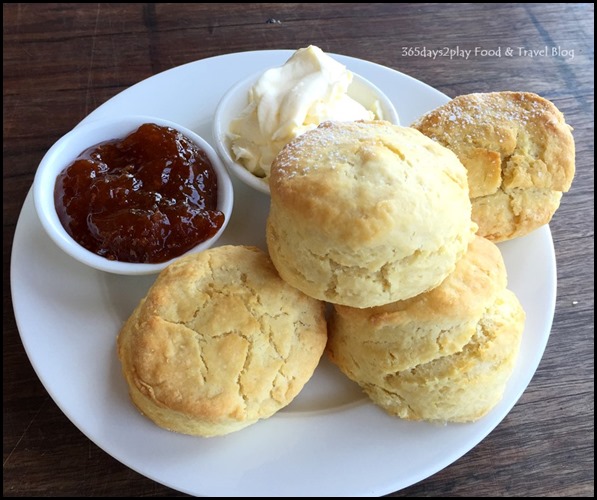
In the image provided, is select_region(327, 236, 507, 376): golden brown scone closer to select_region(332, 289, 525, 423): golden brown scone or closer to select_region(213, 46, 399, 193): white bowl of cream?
select_region(332, 289, 525, 423): golden brown scone

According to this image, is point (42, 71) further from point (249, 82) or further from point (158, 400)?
point (158, 400)

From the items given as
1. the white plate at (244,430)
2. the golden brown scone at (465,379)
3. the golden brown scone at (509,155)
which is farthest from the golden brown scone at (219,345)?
the golden brown scone at (509,155)

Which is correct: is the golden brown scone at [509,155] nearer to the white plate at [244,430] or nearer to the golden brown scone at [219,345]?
the white plate at [244,430]

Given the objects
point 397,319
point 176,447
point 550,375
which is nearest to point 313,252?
point 397,319

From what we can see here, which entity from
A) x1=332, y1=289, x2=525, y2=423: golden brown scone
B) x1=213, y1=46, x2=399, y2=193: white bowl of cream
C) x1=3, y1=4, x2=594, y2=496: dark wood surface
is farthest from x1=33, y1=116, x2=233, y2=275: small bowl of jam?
x1=332, y1=289, x2=525, y2=423: golden brown scone

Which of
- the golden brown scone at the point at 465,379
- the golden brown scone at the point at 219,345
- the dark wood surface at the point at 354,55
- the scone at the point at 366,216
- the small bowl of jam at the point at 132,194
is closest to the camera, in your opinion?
the scone at the point at 366,216

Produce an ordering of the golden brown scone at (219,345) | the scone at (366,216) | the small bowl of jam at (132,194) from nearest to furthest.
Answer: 1. the scone at (366,216)
2. the golden brown scone at (219,345)
3. the small bowl of jam at (132,194)

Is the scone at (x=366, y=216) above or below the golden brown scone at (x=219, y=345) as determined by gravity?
above
